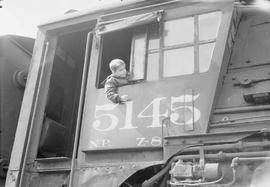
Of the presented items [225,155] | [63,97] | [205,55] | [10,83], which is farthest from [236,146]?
[10,83]

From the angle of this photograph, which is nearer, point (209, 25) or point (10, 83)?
point (209, 25)

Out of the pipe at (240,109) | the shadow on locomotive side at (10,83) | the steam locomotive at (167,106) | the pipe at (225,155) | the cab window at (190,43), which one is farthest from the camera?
the shadow on locomotive side at (10,83)

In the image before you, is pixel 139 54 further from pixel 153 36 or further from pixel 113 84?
pixel 113 84

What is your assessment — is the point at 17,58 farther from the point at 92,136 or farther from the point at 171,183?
the point at 171,183

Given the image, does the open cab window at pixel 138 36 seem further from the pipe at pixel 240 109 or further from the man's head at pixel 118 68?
the pipe at pixel 240 109

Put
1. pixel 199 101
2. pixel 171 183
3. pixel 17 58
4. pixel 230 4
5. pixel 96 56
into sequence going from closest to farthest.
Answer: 1. pixel 171 183
2. pixel 199 101
3. pixel 230 4
4. pixel 96 56
5. pixel 17 58

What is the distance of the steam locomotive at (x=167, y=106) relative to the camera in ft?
9.87

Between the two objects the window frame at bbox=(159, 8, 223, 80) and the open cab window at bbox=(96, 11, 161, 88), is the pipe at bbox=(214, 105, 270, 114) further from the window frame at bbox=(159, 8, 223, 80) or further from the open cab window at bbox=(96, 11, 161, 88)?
the open cab window at bbox=(96, 11, 161, 88)

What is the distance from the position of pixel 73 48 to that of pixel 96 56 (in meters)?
0.97

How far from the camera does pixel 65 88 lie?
5.04 m

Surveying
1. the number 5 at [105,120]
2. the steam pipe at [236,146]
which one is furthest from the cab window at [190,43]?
the steam pipe at [236,146]

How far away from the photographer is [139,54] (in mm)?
3836

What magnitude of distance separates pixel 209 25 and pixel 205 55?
0.31 m

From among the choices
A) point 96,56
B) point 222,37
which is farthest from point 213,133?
point 96,56
